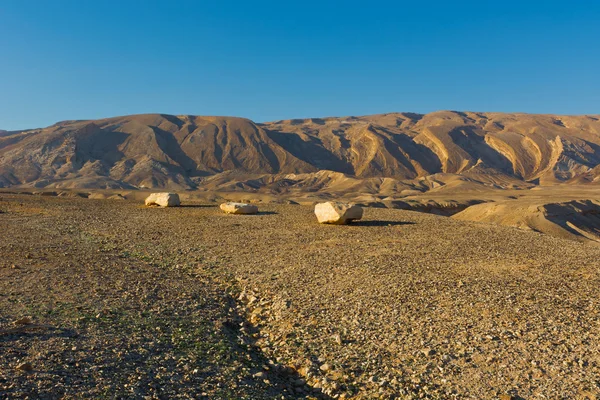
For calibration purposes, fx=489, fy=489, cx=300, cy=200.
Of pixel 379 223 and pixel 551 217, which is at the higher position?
pixel 379 223

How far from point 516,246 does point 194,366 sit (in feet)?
36.1

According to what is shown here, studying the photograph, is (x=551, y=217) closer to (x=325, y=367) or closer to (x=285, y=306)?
(x=285, y=306)

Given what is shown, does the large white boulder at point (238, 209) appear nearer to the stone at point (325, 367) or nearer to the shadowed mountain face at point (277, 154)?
the stone at point (325, 367)

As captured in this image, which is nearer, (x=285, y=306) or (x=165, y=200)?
(x=285, y=306)

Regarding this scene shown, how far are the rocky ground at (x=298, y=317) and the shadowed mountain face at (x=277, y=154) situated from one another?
74.9 meters

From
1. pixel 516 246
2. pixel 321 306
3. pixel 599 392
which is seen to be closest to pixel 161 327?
pixel 321 306

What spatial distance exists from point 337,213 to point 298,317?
9992 mm

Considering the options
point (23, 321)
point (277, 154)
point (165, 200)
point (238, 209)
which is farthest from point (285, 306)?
point (277, 154)

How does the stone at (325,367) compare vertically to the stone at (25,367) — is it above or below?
below

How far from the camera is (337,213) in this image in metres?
18.0

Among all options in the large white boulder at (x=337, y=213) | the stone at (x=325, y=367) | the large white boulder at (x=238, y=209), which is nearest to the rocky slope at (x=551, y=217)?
the large white boulder at (x=337, y=213)

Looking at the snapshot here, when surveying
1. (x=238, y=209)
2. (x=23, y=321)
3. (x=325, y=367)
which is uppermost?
(x=238, y=209)

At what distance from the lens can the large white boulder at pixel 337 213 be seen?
18016mm

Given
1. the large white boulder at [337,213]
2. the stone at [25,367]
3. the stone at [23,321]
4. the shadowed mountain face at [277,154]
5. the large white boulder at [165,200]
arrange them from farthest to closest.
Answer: the shadowed mountain face at [277,154]
the large white boulder at [165,200]
the large white boulder at [337,213]
the stone at [23,321]
the stone at [25,367]
